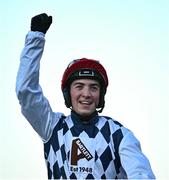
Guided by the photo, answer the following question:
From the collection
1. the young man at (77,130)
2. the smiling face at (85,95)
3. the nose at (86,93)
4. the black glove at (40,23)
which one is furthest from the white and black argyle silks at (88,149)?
the black glove at (40,23)

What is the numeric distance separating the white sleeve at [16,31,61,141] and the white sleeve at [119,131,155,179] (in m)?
0.69

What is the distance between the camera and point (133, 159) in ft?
11.2

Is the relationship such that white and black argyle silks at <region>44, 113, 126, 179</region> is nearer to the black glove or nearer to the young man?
the young man

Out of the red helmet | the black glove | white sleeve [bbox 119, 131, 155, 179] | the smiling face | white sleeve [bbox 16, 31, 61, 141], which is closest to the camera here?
white sleeve [bbox 119, 131, 155, 179]

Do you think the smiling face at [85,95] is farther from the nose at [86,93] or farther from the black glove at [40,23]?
the black glove at [40,23]

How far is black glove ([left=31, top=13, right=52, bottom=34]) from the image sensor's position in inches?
143

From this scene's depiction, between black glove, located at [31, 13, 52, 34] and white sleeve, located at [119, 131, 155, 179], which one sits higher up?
black glove, located at [31, 13, 52, 34]

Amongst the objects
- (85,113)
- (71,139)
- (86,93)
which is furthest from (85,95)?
(71,139)

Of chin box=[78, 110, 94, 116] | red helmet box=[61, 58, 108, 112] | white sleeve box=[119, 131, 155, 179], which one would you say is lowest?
white sleeve box=[119, 131, 155, 179]

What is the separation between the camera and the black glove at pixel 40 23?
3.64 meters

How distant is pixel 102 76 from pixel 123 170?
84cm

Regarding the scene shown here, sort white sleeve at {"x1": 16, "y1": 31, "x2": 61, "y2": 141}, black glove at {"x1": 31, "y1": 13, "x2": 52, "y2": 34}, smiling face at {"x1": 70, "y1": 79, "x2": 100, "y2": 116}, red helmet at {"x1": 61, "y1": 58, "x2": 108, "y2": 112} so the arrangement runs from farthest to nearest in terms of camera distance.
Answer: red helmet at {"x1": 61, "y1": 58, "x2": 108, "y2": 112}
smiling face at {"x1": 70, "y1": 79, "x2": 100, "y2": 116}
black glove at {"x1": 31, "y1": 13, "x2": 52, "y2": 34}
white sleeve at {"x1": 16, "y1": 31, "x2": 61, "y2": 141}

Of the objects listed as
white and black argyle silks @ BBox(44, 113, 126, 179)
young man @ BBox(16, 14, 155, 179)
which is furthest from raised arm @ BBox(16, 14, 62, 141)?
white and black argyle silks @ BBox(44, 113, 126, 179)

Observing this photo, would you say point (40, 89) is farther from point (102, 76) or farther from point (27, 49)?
point (102, 76)
